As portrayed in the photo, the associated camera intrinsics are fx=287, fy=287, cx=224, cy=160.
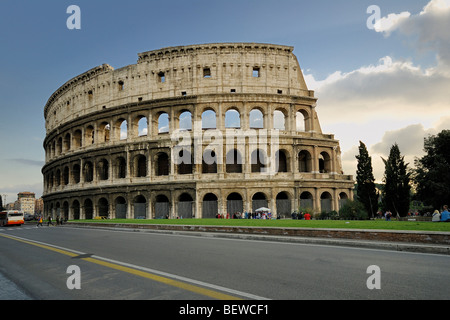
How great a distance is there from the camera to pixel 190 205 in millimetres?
30594

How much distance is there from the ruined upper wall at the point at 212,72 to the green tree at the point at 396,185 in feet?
39.0

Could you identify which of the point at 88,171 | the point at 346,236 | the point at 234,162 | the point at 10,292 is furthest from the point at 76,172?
the point at 10,292

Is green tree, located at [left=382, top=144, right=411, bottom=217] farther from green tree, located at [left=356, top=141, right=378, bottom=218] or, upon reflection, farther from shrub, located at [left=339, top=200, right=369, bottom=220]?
shrub, located at [left=339, top=200, right=369, bottom=220]

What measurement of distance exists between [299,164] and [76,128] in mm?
30081

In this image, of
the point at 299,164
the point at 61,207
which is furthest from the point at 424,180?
the point at 61,207

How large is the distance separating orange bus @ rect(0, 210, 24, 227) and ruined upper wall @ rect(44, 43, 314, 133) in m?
19.4

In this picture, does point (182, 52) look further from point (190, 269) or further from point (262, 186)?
point (190, 269)

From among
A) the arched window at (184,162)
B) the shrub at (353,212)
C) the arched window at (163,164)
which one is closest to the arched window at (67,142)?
the arched window at (163,164)

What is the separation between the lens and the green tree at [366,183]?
28344mm

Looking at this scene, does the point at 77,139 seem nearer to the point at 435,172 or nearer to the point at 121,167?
the point at 121,167

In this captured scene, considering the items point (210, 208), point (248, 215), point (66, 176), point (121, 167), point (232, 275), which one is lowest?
point (248, 215)

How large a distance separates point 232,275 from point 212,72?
29.7 meters

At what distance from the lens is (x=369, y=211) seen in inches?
1101

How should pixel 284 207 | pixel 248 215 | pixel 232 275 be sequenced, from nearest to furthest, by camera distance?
pixel 232 275, pixel 248 215, pixel 284 207
